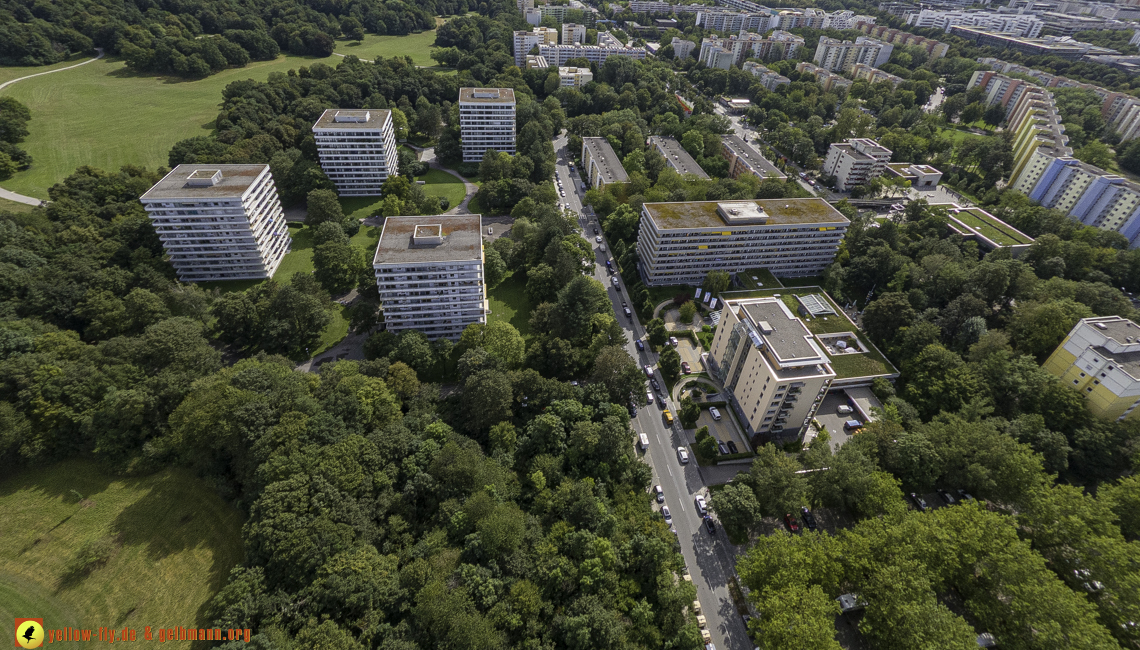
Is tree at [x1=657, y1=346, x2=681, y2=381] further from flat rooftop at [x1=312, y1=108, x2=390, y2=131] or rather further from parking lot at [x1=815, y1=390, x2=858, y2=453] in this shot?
flat rooftop at [x1=312, y1=108, x2=390, y2=131]

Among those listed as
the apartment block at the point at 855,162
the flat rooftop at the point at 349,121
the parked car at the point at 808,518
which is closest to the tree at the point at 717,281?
the parked car at the point at 808,518

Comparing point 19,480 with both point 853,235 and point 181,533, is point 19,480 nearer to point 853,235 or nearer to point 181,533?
point 181,533

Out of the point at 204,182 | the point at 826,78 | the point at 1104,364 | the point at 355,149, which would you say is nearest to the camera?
the point at 1104,364

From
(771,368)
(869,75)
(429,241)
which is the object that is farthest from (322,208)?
(869,75)

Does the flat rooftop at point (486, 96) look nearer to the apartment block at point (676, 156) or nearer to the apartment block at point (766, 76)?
the apartment block at point (676, 156)

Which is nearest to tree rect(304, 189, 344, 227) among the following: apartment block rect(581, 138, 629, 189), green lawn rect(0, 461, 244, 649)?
green lawn rect(0, 461, 244, 649)

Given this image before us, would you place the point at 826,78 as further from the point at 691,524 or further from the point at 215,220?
the point at 215,220

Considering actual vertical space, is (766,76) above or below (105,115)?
above

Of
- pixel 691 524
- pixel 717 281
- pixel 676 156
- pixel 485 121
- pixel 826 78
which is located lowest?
pixel 691 524
